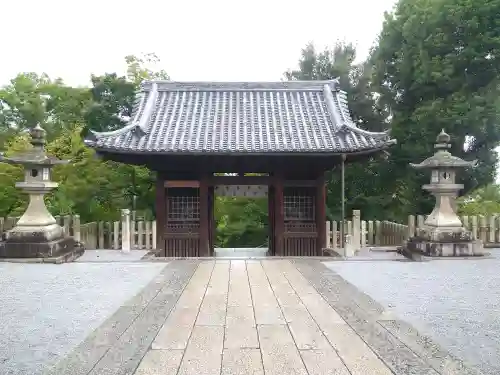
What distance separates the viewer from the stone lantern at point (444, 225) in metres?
9.39

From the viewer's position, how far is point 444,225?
955 centimetres

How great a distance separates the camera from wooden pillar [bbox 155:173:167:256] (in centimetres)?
1190

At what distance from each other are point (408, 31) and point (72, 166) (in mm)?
13178

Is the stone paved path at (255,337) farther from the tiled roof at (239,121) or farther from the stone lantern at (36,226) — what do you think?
the tiled roof at (239,121)

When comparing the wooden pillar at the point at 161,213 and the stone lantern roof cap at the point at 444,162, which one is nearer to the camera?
the stone lantern roof cap at the point at 444,162

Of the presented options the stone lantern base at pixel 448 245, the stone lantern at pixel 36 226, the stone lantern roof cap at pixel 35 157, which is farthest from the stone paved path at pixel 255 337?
the stone lantern roof cap at pixel 35 157

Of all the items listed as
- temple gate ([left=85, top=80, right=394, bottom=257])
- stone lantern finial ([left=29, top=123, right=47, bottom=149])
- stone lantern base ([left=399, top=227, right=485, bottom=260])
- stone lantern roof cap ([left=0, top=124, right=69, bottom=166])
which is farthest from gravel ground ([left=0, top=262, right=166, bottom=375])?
stone lantern base ([left=399, top=227, right=485, bottom=260])

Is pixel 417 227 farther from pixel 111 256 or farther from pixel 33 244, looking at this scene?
pixel 33 244

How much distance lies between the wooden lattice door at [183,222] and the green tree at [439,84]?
8.89 metres

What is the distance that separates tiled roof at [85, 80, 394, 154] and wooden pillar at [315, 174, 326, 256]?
1378 mm

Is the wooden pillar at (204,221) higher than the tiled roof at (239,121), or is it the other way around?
the tiled roof at (239,121)

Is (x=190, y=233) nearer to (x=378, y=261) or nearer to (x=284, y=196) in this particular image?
(x=284, y=196)

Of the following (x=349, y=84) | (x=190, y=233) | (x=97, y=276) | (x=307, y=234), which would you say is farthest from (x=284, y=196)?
(x=349, y=84)

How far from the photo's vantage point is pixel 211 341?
3.99 metres
